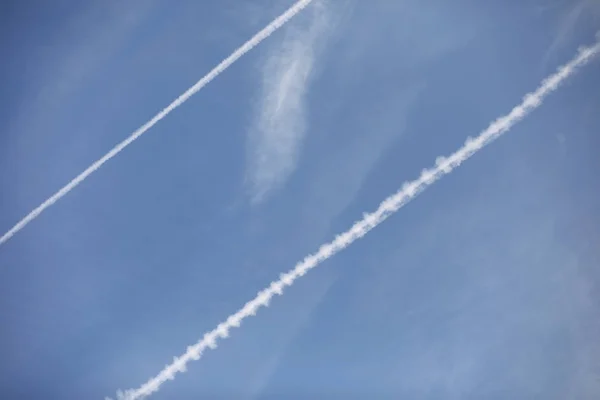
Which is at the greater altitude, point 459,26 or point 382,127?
point 459,26

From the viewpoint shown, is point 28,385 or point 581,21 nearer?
point 581,21

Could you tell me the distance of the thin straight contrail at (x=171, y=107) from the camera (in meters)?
5.74

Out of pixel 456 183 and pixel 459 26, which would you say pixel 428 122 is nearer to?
pixel 456 183

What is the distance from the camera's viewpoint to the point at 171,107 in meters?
5.94

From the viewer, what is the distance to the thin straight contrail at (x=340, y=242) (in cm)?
582

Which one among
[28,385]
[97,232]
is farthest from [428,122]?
[28,385]

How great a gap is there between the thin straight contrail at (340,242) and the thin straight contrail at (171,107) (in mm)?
2823

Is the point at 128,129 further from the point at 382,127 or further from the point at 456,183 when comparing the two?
the point at 456,183

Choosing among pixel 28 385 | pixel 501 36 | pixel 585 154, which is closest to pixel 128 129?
pixel 28 385

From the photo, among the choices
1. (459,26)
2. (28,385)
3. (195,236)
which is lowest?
(28,385)

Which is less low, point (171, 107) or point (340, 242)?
point (171, 107)

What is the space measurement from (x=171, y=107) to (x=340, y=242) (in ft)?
10.1

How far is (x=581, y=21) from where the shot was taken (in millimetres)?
5602

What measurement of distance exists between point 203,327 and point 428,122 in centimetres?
428
